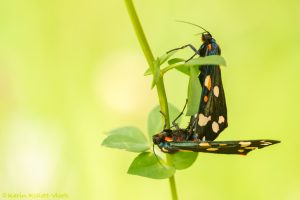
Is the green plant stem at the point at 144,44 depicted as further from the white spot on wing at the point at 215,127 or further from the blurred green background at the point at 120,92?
the blurred green background at the point at 120,92

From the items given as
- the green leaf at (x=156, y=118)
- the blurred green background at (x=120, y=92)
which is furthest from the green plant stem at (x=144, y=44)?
the blurred green background at (x=120, y=92)

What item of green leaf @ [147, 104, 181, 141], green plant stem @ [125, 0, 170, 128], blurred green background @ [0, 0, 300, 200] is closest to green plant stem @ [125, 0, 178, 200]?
green plant stem @ [125, 0, 170, 128]

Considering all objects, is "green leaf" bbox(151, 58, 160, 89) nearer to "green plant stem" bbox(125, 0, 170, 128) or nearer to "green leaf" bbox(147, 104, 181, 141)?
"green plant stem" bbox(125, 0, 170, 128)

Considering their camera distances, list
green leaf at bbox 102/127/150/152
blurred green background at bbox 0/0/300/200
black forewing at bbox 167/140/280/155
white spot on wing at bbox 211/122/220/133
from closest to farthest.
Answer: black forewing at bbox 167/140/280/155, green leaf at bbox 102/127/150/152, white spot on wing at bbox 211/122/220/133, blurred green background at bbox 0/0/300/200

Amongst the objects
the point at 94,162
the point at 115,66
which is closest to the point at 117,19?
the point at 115,66

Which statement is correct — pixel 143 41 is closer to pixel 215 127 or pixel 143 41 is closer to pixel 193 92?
pixel 193 92

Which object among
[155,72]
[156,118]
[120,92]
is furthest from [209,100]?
[120,92]

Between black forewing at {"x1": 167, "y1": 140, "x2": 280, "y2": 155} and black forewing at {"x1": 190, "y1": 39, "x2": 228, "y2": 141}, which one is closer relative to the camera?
black forewing at {"x1": 167, "y1": 140, "x2": 280, "y2": 155}
